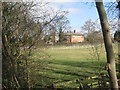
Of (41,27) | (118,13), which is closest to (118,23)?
(118,13)

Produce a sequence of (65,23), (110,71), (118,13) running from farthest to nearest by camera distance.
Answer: (65,23) → (118,13) → (110,71)

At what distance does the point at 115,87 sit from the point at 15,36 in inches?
146

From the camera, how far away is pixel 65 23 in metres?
5.07

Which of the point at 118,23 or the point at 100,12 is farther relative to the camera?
the point at 118,23

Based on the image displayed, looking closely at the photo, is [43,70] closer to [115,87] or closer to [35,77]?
[35,77]

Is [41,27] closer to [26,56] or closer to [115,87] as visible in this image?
[26,56]

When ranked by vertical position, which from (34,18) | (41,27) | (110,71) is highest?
(34,18)

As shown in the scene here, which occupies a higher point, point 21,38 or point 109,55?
point 21,38

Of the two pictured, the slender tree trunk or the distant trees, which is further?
the distant trees

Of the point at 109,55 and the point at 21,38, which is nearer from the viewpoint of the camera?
the point at 109,55

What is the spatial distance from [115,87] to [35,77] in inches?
139

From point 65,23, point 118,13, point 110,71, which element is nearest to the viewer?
point 110,71

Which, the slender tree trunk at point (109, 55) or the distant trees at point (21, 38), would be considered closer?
the slender tree trunk at point (109, 55)

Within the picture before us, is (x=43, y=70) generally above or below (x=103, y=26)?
below
